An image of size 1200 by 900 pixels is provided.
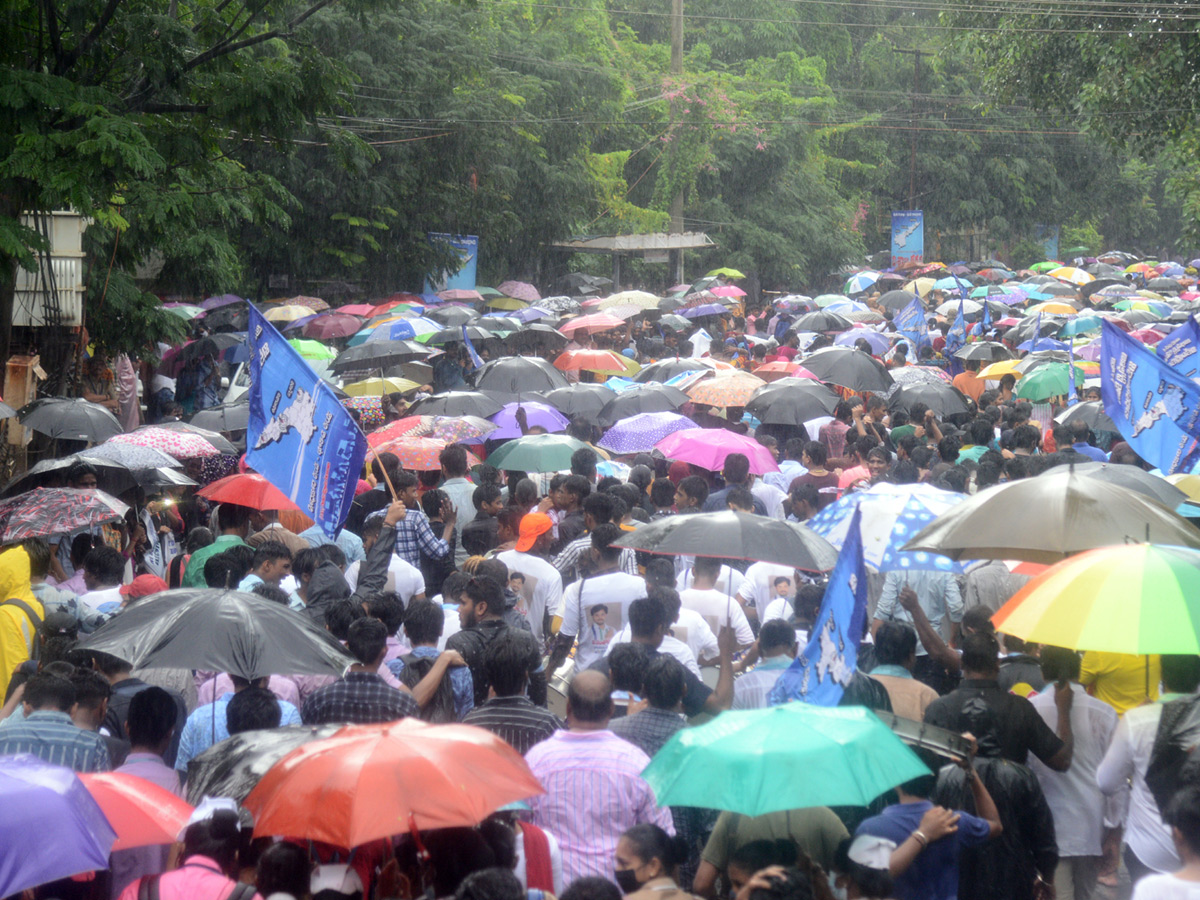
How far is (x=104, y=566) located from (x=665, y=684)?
11.6 ft

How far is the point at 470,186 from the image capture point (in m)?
25.1

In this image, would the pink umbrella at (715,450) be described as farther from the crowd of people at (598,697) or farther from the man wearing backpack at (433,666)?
the man wearing backpack at (433,666)

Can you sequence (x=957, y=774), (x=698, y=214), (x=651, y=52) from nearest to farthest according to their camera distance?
1. (x=957, y=774)
2. (x=698, y=214)
3. (x=651, y=52)

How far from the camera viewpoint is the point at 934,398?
36.7 ft

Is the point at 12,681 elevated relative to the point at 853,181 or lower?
lower

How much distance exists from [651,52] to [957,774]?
36.2 meters

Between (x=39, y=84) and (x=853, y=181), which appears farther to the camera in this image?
(x=853, y=181)

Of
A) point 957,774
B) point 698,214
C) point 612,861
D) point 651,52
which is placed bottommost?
point 612,861

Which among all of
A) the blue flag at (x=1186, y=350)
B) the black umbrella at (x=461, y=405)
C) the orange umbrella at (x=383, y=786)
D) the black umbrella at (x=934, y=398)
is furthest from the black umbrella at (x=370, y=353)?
the orange umbrella at (x=383, y=786)

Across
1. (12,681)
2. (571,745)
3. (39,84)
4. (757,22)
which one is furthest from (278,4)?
(757,22)

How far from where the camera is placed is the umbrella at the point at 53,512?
6590mm

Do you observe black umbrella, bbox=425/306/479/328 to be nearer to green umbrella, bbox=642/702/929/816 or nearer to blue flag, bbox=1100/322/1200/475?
blue flag, bbox=1100/322/1200/475

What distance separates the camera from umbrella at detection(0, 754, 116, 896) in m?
2.99

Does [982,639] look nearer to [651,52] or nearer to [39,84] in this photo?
[39,84]
